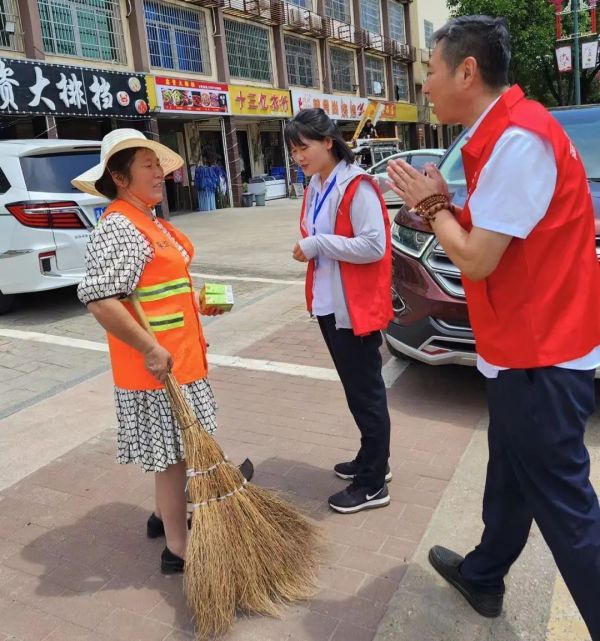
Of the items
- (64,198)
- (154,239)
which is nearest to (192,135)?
(64,198)

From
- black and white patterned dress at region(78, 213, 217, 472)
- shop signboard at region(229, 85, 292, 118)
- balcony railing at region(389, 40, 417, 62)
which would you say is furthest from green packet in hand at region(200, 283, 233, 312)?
balcony railing at region(389, 40, 417, 62)

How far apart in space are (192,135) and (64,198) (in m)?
17.2

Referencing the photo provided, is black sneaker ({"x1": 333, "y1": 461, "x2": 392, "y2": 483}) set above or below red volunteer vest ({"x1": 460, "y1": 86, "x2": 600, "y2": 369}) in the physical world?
below

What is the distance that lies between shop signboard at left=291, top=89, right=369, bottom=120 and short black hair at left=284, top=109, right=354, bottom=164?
2223 centimetres

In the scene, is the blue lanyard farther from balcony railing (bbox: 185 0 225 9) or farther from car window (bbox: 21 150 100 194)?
balcony railing (bbox: 185 0 225 9)

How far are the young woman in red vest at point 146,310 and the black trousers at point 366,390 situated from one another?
2.10ft

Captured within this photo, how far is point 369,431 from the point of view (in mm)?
2936

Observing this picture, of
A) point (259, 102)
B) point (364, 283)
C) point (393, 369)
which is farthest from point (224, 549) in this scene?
point (259, 102)

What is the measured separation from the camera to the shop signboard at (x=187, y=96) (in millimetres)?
18422

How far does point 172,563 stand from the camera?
2.60 meters

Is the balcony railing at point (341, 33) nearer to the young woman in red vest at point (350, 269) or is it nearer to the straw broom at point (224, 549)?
the young woman in red vest at point (350, 269)

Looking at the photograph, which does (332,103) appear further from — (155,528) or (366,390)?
(155,528)

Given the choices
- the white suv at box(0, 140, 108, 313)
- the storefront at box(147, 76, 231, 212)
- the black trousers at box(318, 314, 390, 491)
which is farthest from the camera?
the storefront at box(147, 76, 231, 212)

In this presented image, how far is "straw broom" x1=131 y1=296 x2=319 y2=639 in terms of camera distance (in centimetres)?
230
